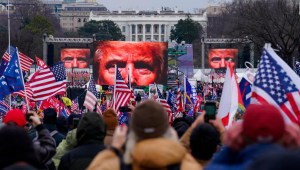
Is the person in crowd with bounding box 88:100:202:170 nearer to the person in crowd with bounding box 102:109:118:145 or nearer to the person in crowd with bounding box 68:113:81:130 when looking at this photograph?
the person in crowd with bounding box 102:109:118:145

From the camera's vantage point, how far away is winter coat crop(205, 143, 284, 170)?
433 centimetres

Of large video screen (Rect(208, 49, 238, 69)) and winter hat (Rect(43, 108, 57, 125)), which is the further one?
large video screen (Rect(208, 49, 238, 69))

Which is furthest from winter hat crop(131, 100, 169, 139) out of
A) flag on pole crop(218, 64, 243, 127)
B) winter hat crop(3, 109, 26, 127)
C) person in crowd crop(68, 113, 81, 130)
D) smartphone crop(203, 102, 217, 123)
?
person in crowd crop(68, 113, 81, 130)

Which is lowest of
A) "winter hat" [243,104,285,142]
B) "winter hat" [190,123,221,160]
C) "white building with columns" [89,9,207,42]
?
"white building with columns" [89,9,207,42]

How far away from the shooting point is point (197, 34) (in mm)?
118625

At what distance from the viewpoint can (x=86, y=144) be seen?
265 inches

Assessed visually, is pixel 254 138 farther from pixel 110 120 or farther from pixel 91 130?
pixel 110 120

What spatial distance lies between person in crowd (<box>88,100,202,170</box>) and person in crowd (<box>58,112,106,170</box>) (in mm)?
1347

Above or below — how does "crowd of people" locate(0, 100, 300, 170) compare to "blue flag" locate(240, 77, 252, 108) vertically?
above

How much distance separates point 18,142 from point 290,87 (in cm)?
360

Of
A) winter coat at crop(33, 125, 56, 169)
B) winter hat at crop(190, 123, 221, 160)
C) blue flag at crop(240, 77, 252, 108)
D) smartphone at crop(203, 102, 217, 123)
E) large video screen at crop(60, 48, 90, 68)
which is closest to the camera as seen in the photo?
winter hat at crop(190, 123, 221, 160)

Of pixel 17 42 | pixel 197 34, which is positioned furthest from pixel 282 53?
pixel 197 34

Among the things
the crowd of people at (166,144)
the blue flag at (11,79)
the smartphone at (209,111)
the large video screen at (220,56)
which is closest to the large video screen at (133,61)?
the large video screen at (220,56)

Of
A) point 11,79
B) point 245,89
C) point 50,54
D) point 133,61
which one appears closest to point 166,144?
point 245,89
